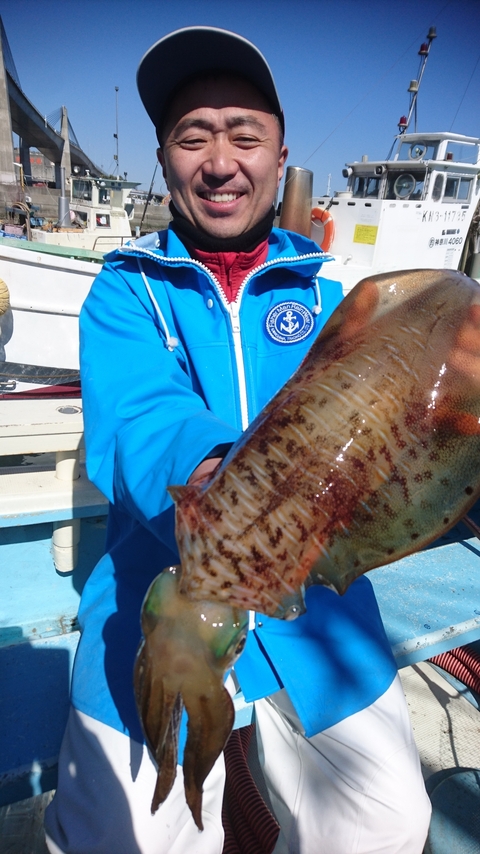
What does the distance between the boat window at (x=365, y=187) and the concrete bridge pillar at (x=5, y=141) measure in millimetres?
25038

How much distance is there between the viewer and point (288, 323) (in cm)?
230

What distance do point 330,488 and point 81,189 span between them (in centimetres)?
4194

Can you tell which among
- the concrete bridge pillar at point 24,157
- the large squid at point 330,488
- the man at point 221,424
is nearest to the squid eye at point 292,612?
the large squid at point 330,488

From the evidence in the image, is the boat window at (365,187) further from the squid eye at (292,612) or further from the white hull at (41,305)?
the squid eye at (292,612)

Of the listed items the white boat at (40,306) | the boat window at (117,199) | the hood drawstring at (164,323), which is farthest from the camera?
the boat window at (117,199)

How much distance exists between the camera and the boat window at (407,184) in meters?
13.7

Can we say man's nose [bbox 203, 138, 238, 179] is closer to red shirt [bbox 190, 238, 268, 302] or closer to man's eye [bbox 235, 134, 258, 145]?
man's eye [bbox 235, 134, 258, 145]

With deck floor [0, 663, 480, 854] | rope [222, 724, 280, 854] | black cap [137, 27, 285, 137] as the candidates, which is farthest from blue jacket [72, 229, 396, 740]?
deck floor [0, 663, 480, 854]

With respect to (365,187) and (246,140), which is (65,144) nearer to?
(365,187)

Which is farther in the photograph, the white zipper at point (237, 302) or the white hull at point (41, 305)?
the white hull at point (41, 305)

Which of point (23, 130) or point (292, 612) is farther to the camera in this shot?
point (23, 130)

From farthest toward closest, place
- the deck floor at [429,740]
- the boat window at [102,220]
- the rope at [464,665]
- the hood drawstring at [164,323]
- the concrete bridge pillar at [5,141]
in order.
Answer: the concrete bridge pillar at [5,141] → the boat window at [102,220] → the rope at [464,665] → the deck floor at [429,740] → the hood drawstring at [164,323]

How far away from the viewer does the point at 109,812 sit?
5.45 feet

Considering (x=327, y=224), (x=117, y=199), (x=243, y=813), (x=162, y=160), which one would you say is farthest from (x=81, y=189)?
(x=243, y=813)
